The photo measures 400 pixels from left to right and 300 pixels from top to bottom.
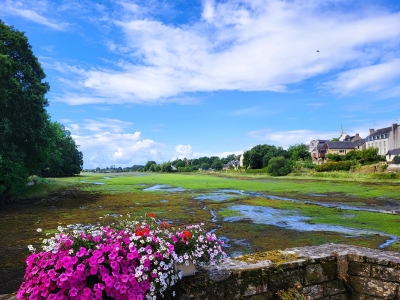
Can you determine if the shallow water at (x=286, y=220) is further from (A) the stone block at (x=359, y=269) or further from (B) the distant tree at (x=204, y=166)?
(B) the distant tree at (x=204, y=166)

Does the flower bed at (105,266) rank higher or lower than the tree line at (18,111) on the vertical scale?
lower

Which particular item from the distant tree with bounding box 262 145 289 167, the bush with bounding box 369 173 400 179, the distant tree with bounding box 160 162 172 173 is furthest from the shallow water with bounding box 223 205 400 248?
the distant tree with bounding box 160 162 172 173

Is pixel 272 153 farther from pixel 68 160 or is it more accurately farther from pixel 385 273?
pixel 385 273

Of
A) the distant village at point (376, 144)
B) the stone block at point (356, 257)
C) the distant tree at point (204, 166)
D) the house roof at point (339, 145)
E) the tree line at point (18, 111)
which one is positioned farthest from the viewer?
the distant tree at point (204, 166)

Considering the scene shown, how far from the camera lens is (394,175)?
147 feet

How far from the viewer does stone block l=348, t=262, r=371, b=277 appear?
152 inches

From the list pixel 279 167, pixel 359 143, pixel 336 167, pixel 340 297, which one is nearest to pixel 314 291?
pixel 340 297

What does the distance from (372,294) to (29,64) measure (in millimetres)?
33014

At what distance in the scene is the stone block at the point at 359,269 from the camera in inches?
152

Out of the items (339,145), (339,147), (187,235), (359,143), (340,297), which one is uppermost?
(359,143)

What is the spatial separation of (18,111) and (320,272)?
27952 mm

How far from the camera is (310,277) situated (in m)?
3.84

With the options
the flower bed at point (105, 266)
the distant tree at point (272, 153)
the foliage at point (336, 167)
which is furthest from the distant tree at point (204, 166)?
the flower bed at point (105, 266)

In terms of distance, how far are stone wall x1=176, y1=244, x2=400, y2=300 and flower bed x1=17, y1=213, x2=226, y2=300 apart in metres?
0.40
